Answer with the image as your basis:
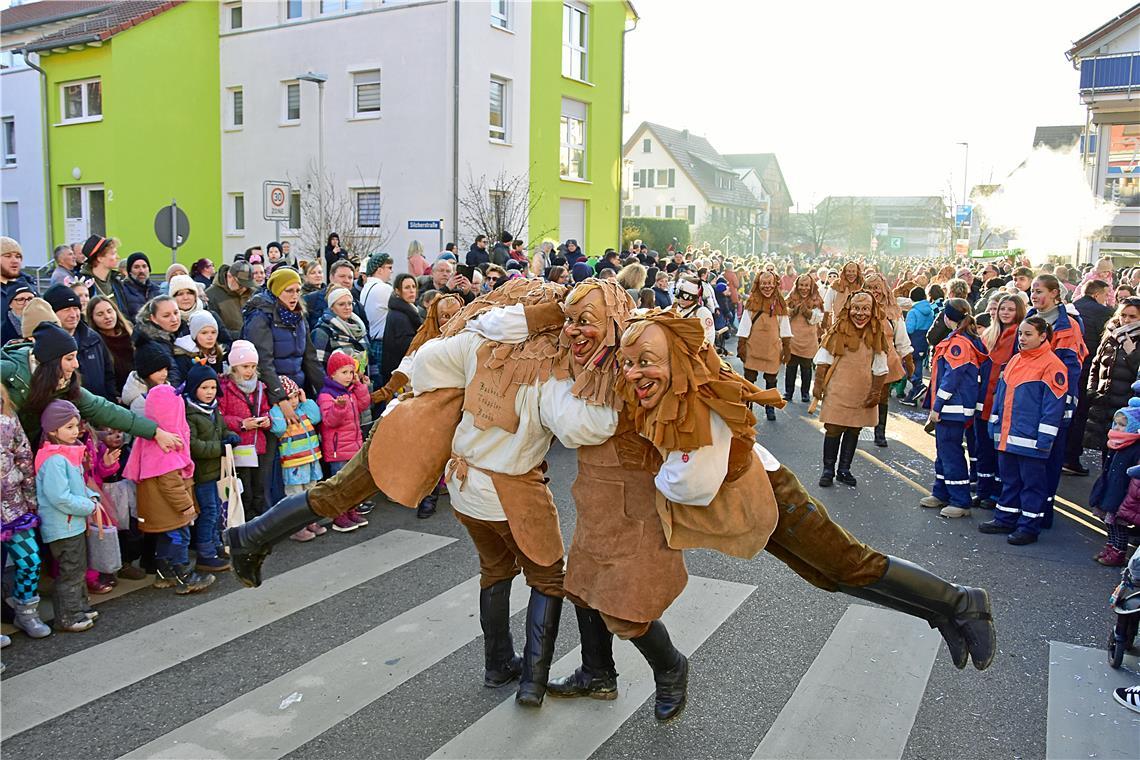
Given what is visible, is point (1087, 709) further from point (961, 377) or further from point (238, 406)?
point (238, 406)

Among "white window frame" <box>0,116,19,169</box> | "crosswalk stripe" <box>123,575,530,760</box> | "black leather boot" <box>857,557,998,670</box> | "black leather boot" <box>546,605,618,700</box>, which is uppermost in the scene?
"white window frame" <box>0,116,19,169</box>

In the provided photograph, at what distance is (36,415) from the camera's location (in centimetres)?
550

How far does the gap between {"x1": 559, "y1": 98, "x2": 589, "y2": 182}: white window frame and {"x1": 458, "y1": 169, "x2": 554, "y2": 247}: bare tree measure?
2212 mm

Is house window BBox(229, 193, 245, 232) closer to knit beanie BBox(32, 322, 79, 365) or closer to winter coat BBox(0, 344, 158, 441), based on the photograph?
winter coat BBox(0, 344, 158, 441)

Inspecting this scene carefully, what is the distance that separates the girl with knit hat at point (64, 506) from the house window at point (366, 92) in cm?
1965

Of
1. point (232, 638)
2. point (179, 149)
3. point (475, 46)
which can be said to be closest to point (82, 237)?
point (179, 149)

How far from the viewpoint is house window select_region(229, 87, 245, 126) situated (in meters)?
26.8

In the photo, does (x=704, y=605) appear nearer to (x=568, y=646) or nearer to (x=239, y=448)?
(x=568, y=646)

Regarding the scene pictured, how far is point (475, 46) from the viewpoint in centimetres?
2255

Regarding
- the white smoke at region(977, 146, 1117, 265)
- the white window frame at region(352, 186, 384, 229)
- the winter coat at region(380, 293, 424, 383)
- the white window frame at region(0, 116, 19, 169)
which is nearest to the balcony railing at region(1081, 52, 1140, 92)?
the white smoke at region(977, 146, 1117, 265)

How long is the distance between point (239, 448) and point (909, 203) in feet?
290

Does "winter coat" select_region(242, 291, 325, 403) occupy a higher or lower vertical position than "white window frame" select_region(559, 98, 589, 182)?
lower

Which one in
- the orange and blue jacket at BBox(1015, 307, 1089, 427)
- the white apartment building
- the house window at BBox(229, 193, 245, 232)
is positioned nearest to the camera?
the orange and blue jacket at BBox(1015, 307, 1089, 427)

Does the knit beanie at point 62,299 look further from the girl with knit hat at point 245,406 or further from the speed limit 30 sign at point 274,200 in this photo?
the speed limit 30 sign at point 274,200
